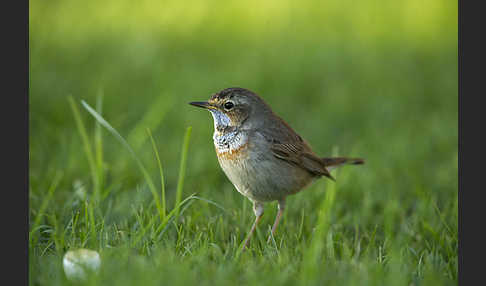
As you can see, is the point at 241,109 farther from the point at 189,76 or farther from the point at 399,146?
the point at 189,76

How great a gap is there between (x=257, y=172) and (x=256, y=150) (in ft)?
0.70

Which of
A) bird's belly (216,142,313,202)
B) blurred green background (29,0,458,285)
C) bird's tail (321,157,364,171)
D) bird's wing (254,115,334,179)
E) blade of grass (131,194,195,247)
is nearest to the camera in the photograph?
blade of grass (131,194,195,247)

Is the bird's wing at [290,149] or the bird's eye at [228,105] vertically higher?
the bird's eye at [228,105]

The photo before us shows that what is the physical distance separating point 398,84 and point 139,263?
25.4ft

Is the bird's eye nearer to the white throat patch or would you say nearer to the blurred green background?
the white throat patch

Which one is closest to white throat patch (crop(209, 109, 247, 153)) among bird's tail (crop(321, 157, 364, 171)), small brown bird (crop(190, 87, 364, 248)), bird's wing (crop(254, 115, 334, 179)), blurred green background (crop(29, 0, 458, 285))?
small brown bird (crop(190, 87, 364, 248))

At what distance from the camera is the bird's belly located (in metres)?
4.83

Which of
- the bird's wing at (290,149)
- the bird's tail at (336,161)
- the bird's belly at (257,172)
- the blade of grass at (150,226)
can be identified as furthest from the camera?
the bird's tail at (336,161)

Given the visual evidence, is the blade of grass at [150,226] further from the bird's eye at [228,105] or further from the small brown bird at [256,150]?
the bird's eye at [228,105]

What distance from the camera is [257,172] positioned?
4828 millimetres

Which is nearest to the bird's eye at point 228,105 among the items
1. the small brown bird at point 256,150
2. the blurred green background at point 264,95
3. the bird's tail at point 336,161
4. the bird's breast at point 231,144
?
the small brown bird at point 256,150

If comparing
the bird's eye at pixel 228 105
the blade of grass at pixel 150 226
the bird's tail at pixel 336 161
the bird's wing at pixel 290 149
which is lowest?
the blade of grass at pixel 150 226

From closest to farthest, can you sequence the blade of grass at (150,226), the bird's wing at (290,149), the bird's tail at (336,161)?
the blade of grass at (150,226) → the bird's wing at (290,149) → the bird's tail at (336,161)

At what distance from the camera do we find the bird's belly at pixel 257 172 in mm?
4832
